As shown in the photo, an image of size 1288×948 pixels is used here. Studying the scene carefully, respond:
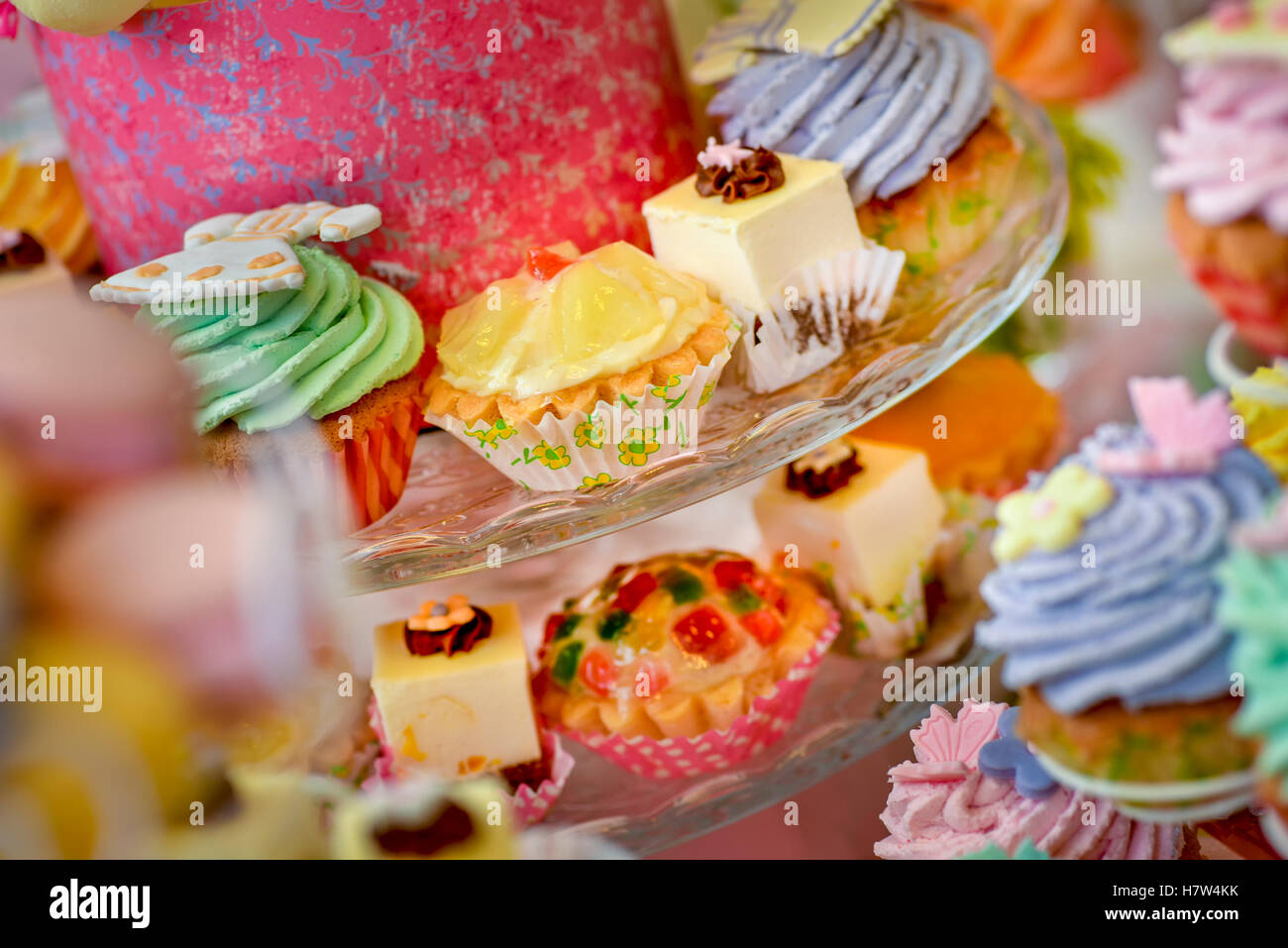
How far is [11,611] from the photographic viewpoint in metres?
0.76

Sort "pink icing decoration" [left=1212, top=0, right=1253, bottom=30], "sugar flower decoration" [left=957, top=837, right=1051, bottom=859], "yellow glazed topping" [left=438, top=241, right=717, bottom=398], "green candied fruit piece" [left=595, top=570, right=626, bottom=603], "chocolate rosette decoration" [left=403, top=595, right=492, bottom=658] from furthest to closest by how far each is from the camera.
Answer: "green candied fruit piece" [left=595, top=570, right=626, bottom=603] < "chocolate rosette decoration" [left=403, top=595, right=492, bottom=658] < "yellow glazed topping" [left=438, top=241, right=717, bottom=398] < "sugar flower decoration" [left=957, top=837, right=1051, bottom=859] < "pink icing decoration" [left=1212, top=0, right=1253, bottom=30]

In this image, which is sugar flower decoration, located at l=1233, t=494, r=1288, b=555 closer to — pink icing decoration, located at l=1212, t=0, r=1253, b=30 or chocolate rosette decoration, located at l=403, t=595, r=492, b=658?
pink icing decoration, located at l=1212, t=0, r=1253, b=30

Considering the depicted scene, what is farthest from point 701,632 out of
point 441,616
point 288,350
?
point 288,350

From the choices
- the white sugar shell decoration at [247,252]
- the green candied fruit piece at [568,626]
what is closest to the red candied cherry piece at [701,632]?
the green candied fruit piece at [568,626]

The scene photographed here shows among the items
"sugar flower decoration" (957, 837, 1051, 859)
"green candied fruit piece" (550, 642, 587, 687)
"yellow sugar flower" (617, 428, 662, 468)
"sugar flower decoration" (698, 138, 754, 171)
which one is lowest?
"sugar flower decoration" (957, 837, 1051, 859)

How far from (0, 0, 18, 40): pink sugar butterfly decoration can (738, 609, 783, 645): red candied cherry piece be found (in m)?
0.91

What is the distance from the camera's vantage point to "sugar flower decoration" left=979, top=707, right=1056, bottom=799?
1.08 m

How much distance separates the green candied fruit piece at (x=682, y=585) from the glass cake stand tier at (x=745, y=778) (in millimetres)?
185

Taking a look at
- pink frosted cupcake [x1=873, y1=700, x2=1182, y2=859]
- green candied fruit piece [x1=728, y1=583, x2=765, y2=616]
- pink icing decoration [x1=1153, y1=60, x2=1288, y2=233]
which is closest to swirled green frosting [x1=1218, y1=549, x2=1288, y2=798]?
pink icing decoration [x1=1153, y1=60, x2=1288, y2=233]

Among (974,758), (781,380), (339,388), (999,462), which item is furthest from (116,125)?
(999,462)

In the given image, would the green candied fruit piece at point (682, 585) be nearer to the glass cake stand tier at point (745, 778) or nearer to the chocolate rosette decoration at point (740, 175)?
the glass cake stand tier at point (745, 778)

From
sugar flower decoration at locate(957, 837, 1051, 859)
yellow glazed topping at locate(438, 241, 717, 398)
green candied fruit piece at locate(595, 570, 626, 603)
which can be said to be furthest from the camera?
green candied fruit piece at locate(595, 570, 626, 603)

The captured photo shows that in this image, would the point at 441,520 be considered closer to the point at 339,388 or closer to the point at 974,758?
the point at 339,388

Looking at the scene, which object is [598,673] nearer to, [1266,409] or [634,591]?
[634,591]
